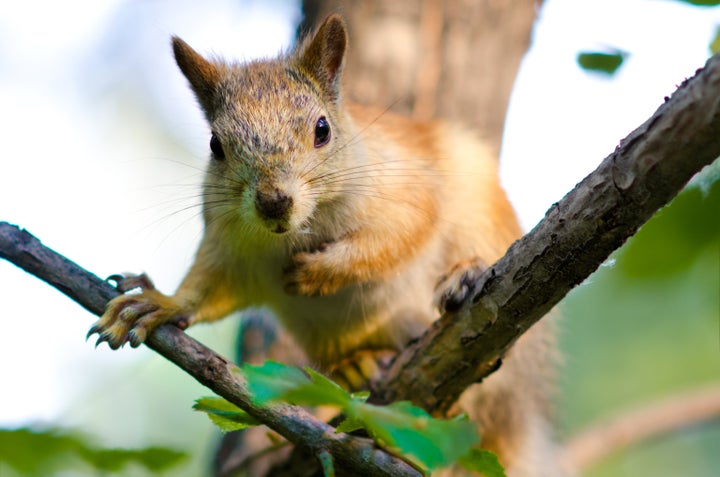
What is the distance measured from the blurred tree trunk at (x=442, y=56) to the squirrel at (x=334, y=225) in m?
0.34

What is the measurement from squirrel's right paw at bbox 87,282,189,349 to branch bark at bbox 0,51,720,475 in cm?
9

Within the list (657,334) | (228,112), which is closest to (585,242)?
(228,112)

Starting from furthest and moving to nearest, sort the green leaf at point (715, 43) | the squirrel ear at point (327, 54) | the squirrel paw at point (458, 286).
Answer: the squirrel ear at point (327, 54), the squirrel paw at point (458, 286), the green leaf at point (715, 43)

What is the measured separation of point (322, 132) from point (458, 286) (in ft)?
2.32

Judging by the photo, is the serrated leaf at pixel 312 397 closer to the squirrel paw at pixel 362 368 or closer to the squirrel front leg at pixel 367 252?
the squirrel front leg at pixel 367 252

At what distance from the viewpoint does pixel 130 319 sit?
2.21m

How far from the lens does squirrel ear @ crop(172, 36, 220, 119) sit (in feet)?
8.73

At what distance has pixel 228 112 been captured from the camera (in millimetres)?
2461

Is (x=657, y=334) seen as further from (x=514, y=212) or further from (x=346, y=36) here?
(x=346, y=36)

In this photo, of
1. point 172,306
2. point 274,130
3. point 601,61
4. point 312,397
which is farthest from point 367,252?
point 312,397

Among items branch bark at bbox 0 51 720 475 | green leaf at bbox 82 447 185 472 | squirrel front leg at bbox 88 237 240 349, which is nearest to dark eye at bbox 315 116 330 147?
squirrel front leg at bbox 88 237 240 349

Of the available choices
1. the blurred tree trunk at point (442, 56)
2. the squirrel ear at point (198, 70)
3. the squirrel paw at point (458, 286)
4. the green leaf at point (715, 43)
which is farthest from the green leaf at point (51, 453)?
the blurred tree trunk at point (442, 56)

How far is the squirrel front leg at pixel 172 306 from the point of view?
2.17 meters

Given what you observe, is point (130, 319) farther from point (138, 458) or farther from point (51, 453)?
point (51, 453)
